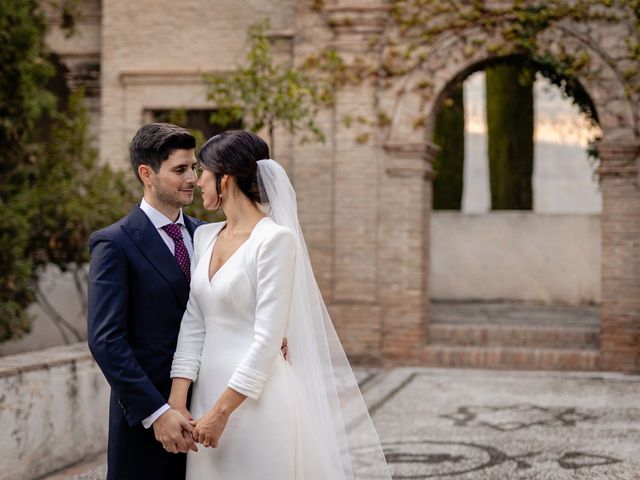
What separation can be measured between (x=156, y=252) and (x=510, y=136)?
16120mm

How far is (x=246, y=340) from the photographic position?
9.76ft

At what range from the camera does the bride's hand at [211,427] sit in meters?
2.85

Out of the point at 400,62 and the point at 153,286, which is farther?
the point at 400,62

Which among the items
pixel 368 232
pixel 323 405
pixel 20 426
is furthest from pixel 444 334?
pixel 323 405

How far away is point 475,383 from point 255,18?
5.28m

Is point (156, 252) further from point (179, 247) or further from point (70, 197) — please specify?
point (70, 197)

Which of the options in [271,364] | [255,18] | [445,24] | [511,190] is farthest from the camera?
[511,190]

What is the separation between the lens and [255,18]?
12234mm

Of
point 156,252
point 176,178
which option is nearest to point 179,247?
point 156,252

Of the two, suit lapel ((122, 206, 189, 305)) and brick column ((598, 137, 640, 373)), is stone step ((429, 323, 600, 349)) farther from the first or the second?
suit lapel ((122, 206, 189, 305))

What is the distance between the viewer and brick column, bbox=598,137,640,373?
10.8 metres

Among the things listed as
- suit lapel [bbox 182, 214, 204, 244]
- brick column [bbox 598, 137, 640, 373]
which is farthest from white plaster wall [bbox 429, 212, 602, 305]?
suit lapel [bbox 182, 214, 204, 244]

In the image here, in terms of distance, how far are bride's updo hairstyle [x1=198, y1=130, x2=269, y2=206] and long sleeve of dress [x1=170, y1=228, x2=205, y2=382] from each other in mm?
390

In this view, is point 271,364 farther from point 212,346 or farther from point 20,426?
point 20,426
